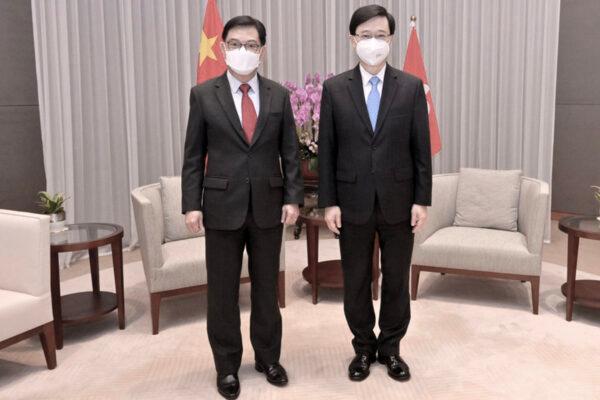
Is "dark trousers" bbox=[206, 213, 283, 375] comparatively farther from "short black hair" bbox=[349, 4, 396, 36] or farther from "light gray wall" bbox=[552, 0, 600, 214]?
"light gray wall" bbox=[552, 0, 600, 214]

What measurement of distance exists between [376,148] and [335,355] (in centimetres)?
118

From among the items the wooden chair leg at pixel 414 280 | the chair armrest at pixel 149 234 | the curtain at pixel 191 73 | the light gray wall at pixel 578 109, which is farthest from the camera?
the light gray wall at pixel 578 109

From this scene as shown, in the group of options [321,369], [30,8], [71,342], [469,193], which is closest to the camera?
[321,369]

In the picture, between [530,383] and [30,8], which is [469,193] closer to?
[530,383]

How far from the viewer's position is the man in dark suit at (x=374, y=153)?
8.28 feet

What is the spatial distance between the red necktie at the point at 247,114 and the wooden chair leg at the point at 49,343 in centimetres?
144

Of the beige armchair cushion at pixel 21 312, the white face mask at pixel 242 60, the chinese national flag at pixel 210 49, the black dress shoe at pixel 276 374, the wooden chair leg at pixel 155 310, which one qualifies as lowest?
the black dress shoe at pixel 276 374

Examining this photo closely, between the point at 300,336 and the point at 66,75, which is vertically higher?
the point at 66,75

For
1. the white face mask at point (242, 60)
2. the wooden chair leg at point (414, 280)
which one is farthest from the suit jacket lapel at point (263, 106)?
the wooden chair leg at point (414, 280)

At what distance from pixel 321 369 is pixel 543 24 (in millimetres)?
4045

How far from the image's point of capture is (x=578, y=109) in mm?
5980

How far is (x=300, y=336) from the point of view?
336 cm

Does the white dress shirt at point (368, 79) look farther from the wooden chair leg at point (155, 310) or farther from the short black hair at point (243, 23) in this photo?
the wooden chair leg at point (155, 310)

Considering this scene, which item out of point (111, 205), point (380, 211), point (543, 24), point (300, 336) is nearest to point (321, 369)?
point (300, 336)
